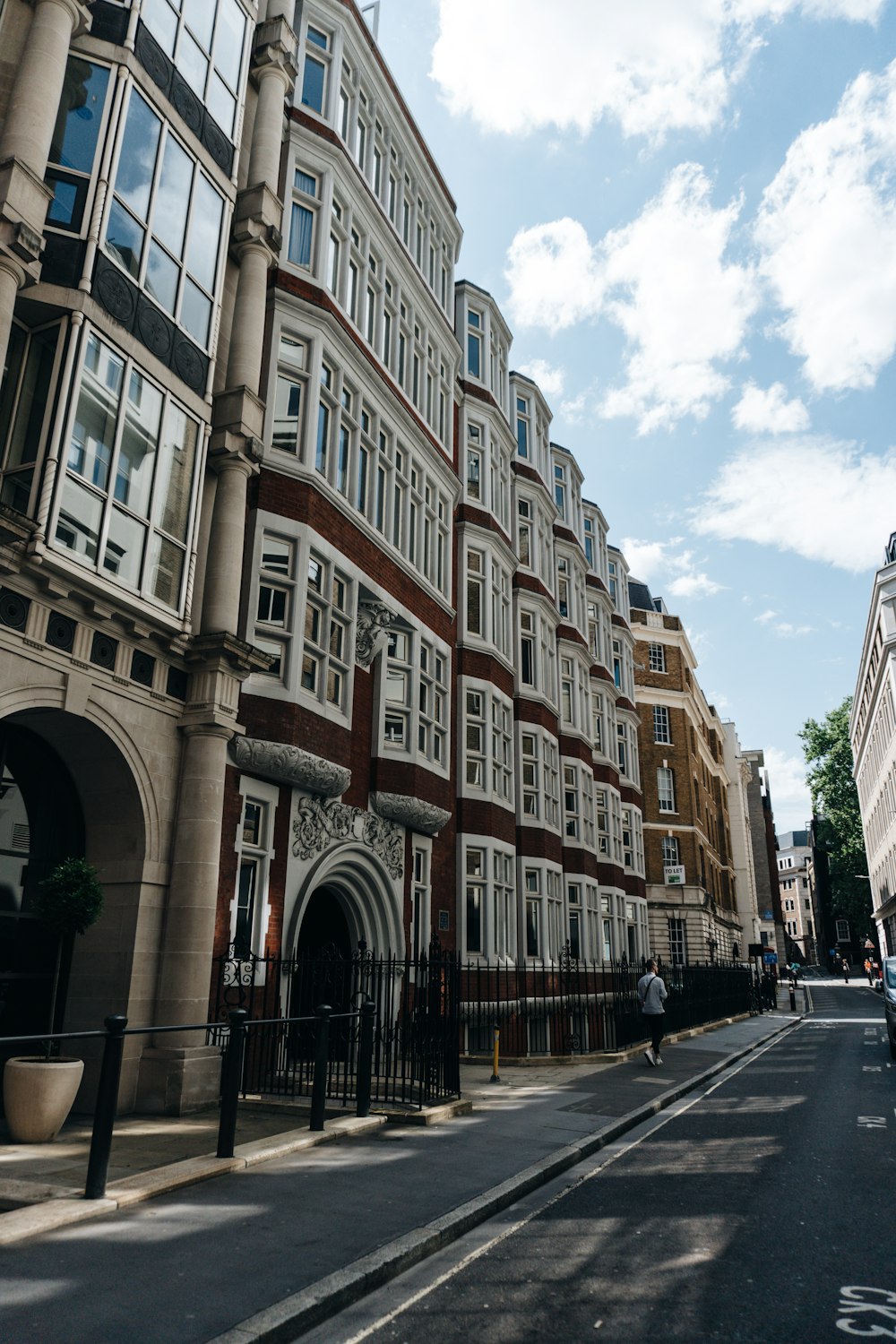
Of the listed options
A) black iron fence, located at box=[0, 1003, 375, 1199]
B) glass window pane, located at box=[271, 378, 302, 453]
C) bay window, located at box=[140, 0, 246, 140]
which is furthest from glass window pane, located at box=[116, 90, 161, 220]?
black iron fence, located at box=[0, 1003, 375, 1199]

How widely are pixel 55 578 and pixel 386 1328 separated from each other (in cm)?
788

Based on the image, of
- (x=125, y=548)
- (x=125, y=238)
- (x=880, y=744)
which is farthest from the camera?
(x=880, y=744)

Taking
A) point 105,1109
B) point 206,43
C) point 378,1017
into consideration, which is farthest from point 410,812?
point 206,43

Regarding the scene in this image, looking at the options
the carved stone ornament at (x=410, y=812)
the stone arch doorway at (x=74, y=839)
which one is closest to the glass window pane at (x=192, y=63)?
the stone arch doorway at (x=74, y=839)

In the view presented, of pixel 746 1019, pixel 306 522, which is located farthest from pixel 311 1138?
pixel 746 1019

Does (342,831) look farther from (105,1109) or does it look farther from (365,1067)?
(105,1109)

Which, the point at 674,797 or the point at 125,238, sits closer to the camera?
the point at 125,238

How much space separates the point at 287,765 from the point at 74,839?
3.11m

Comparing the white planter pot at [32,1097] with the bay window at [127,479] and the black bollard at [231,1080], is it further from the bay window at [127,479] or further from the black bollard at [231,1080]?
the bay window at [127,479]

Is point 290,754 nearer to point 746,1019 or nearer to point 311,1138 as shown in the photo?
point 311,1138

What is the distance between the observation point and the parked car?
19.2 metres

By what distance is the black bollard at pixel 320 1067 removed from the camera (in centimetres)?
920

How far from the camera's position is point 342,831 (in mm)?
15836

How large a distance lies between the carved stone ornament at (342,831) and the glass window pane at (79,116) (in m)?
9.27
